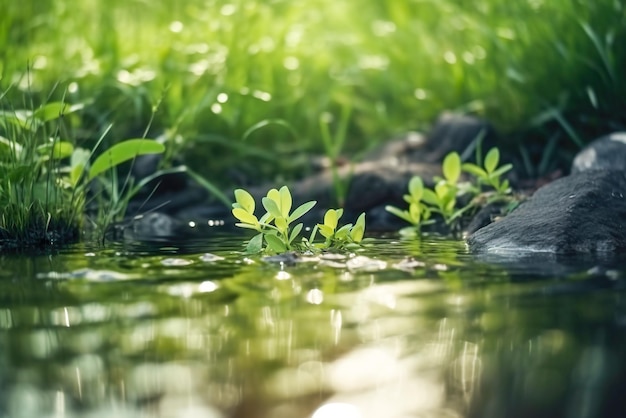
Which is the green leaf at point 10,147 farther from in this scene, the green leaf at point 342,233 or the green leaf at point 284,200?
the green leaf at point 342,233

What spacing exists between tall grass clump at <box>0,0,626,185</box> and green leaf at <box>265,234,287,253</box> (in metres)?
1.69

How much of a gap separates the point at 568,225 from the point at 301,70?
392 cm

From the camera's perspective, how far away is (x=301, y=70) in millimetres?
6719

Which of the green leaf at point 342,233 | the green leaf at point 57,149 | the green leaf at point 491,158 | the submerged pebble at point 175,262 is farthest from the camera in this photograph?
the green leaf at point 491,158

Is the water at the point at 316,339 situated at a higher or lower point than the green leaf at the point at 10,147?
lower

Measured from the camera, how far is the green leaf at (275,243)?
296 centimetres

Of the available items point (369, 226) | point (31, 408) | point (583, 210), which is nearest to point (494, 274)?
point (583, 210)

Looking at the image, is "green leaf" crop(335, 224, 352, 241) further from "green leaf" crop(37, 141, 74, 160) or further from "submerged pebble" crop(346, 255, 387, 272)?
"green leaf" crop(37, 141, 74, 160)

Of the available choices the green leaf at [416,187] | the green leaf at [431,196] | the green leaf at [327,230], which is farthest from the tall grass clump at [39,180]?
the green leaf at [431,196]

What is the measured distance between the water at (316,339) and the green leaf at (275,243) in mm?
159

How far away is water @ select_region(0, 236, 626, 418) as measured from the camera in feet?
4.79

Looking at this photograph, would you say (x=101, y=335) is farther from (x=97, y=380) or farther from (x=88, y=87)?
(x=88, y=87)

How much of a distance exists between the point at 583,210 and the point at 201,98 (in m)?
2.73

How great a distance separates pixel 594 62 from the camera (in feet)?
16.8
